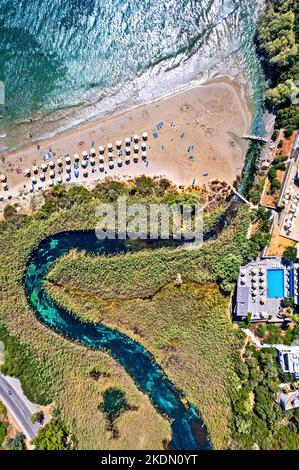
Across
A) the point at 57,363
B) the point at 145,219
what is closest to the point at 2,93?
the point at 145,219

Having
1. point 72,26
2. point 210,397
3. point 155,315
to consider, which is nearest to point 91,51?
point 72,26

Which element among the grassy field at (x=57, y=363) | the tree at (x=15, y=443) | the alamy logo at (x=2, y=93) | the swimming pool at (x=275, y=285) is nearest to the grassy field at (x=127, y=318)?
the grassy field at (x=57, y=363)

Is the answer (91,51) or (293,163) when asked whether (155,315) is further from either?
(91,51)

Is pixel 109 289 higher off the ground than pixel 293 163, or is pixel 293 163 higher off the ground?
pixel 293 163

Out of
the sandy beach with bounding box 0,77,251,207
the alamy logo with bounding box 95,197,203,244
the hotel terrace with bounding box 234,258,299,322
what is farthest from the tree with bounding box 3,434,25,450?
the sandy beach with bounding box 0,77,251,207

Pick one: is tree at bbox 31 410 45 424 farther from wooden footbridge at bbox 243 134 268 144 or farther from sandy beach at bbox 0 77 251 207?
wooden footbridge at bbox 243 134 268 144

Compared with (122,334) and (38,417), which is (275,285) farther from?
(38,417)
